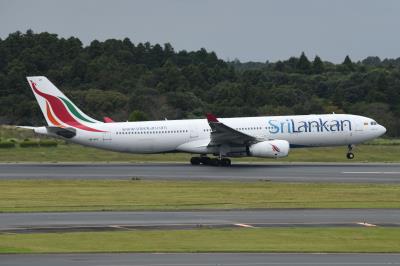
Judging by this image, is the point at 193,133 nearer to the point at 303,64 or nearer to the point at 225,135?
the point at 225,135

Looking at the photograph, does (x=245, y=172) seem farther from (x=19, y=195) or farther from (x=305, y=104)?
(x=305, y=104)

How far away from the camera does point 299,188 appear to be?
46.4 metres

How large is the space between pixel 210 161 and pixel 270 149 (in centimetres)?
501

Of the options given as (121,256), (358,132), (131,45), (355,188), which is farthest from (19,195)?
(131,45)

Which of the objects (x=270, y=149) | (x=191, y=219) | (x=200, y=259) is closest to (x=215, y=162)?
(x=270, y=149)

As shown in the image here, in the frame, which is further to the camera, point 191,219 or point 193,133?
point 193,133

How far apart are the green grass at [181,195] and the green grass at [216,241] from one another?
8.21 metres

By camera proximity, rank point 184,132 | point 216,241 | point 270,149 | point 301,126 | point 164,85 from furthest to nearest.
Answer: point 164,85, point 301,126, point 184,132, point 270,149, point 216,241

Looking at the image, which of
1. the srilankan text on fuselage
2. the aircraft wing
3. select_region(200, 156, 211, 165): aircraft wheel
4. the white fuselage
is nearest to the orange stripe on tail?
the white fuselage

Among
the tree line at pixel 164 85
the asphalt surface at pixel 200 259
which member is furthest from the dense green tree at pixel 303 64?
the asphalt surface at pixel 200 259

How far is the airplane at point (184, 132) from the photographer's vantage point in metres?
61.1

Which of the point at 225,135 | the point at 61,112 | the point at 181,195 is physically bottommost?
the point at 181,195

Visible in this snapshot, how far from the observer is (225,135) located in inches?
2378

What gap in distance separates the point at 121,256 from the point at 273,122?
39.2 m
